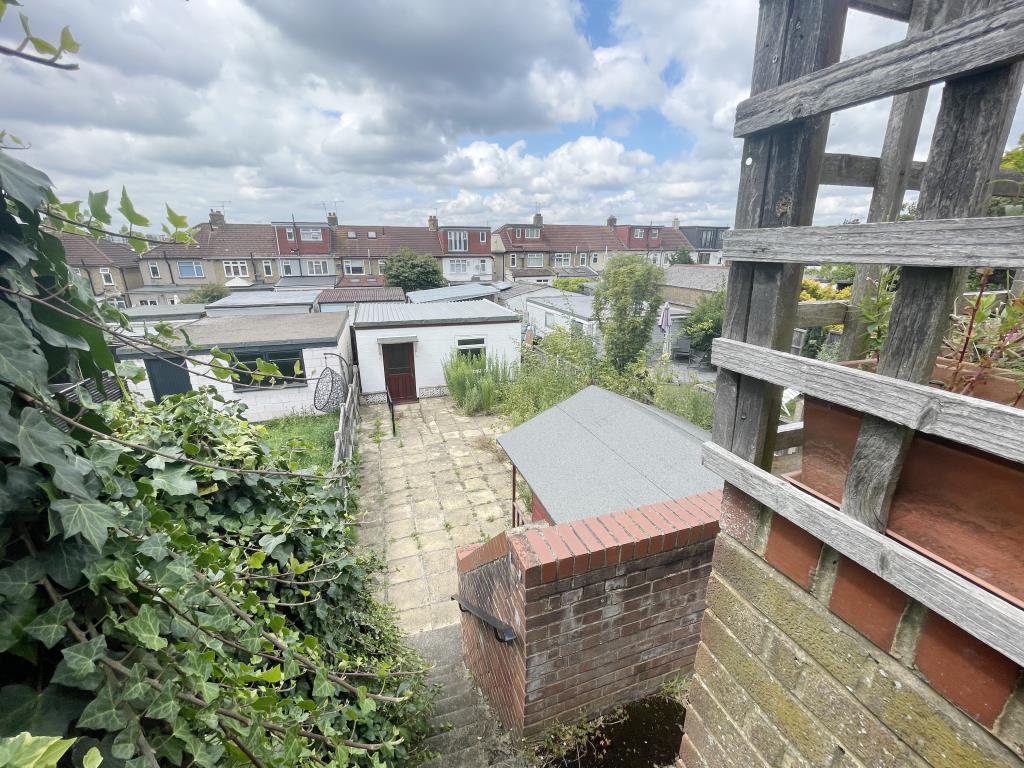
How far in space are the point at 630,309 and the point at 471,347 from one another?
5235 mm

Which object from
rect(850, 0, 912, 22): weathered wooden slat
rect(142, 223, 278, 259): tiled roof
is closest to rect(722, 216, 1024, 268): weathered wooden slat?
rect(850, 0, 912, 22): weathered wooden slat

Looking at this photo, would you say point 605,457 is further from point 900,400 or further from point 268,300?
point 268,300

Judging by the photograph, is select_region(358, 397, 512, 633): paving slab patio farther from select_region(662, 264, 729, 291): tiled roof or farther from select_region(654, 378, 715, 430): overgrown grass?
select_region(662, 264, 729, 291): tiled roof

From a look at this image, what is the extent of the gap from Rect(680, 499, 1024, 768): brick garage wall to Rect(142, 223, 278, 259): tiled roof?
42.5m

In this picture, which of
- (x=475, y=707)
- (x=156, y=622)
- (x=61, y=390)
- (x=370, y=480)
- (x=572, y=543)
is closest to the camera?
(x=156, y=622)

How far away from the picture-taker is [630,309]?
12.8 metres

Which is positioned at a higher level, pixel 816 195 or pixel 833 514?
pixel 816 195

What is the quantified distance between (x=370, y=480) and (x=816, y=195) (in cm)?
947

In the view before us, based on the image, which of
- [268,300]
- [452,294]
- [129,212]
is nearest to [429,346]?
[268,300]

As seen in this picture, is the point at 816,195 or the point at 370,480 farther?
the point at 370,480

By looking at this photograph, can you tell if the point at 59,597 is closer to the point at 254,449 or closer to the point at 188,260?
the point at 254,449

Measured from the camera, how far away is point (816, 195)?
1.08m

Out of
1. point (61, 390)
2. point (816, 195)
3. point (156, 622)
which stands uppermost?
point (816, 195)

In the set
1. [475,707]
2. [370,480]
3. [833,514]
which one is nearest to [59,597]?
[833,514]
